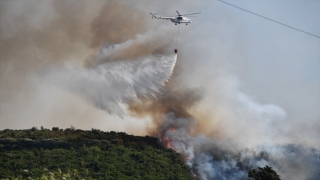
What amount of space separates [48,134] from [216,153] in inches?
1617

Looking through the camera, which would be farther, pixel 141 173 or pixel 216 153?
pixel 216 153

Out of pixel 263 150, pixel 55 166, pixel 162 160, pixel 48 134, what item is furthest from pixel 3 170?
pixel 263 150

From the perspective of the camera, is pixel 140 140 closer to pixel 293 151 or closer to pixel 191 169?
pixel 191 169

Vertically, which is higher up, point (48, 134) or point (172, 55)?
point (172, 55)

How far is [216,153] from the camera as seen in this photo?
14512 centimetres

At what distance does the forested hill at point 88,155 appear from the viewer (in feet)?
405

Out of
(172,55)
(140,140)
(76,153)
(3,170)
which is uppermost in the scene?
(172,55)

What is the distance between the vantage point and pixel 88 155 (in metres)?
131

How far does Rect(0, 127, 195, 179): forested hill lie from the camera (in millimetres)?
123312

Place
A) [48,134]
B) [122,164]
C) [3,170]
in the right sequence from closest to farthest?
[3,170] < [122,164] < [48,134]

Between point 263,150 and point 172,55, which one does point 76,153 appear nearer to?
point 172,55

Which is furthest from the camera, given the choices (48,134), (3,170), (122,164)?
(48,134)

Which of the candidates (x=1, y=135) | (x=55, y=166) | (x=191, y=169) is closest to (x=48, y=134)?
(x=1, y=135)

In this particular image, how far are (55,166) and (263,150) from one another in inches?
2155
